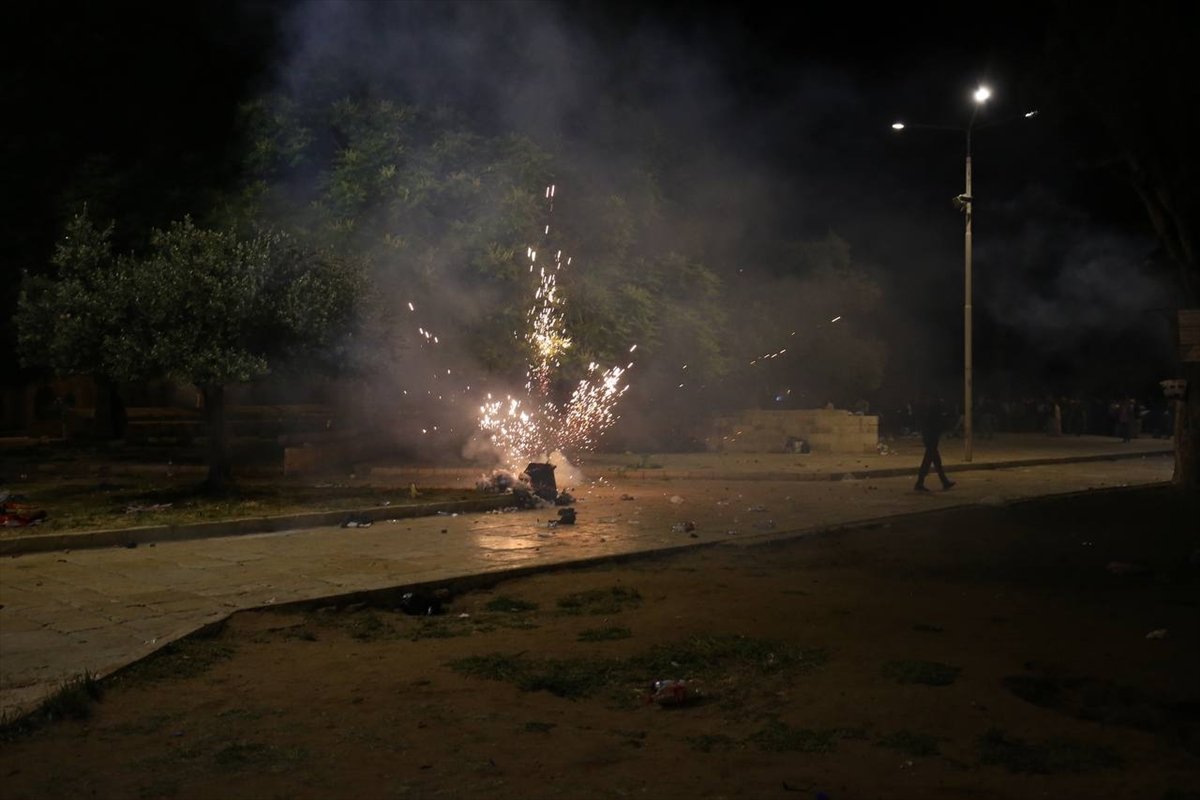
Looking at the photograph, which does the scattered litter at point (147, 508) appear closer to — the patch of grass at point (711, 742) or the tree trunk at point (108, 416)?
the patch of grass at point (711, 742)

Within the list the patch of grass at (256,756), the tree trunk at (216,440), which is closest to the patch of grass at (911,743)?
the patch of grass at (256,756)

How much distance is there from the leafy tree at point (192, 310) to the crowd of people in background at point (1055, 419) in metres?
26.0

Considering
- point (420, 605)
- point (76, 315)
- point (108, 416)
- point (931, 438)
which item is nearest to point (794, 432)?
point (931, 438)

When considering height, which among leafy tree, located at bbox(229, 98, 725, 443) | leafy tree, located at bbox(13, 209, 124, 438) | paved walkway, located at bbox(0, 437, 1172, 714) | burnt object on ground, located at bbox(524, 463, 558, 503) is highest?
leafy tree, located at bbox(229, 98, 725, 443)

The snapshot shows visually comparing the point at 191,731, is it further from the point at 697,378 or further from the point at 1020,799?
the point at 697,378

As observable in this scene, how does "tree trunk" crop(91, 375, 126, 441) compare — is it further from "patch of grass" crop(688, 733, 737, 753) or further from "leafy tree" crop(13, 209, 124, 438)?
"patch of grass" crop(688, 733, 737, 753)

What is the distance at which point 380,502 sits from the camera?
14875 mm

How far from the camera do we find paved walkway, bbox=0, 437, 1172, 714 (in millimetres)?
7609

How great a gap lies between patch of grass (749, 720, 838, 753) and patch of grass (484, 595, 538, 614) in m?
3.47

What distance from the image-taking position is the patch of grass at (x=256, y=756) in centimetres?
498

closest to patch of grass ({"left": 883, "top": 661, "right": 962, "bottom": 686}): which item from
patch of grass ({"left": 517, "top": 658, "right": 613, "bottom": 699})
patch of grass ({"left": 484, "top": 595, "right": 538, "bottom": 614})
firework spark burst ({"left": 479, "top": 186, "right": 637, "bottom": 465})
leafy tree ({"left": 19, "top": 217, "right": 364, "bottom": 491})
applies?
patch of grass ({"left": 517, "top": 658, "right": 613, "bottom": 699})

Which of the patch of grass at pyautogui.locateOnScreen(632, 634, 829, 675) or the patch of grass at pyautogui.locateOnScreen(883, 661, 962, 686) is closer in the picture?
the patch of grass at pyautogui.locateOnScreen(883, 661, 962, 686)

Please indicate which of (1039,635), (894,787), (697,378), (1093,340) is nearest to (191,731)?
(894,787)

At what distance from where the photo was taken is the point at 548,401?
24391 mm
